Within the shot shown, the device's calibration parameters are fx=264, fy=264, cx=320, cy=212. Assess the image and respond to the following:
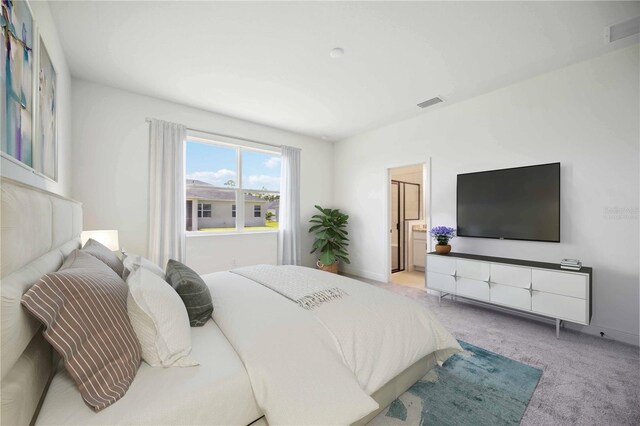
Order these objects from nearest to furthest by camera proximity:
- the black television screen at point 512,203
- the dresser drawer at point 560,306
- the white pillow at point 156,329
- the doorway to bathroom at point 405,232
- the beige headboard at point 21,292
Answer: the beige headboard at point 21,292 < the white pillow at point 156,329 < the dresser drawer at point 560,306 < the black television screen at point 512,203 < the doorway to bathroom at point 405,232

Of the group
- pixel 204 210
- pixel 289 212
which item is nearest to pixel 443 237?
pixel 289 212

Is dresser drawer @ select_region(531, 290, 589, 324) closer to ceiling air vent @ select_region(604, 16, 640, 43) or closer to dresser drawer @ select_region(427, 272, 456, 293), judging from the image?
dresser drawer @ select_region(427, 272, 456, 293)

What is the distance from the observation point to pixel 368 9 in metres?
2.00

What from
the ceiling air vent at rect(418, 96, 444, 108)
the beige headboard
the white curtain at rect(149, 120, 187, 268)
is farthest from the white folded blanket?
the ceiling air vent at rect(418, 96, 444, 108)

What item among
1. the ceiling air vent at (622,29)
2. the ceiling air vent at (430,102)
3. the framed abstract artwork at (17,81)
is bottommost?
the framed abstract artwork at (17,81)

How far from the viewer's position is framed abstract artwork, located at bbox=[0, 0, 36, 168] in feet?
3.59

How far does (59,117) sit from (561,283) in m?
4.74

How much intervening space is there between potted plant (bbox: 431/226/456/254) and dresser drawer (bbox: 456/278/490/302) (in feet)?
1.36

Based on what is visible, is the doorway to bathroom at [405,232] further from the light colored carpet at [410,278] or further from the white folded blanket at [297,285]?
the white folded blanket at [297,285]

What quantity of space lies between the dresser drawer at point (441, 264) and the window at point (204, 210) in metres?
3.30

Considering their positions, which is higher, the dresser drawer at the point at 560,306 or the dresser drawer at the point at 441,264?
the dresser drawer at the point at 441,264

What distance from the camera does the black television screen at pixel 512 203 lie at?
284 centimetres

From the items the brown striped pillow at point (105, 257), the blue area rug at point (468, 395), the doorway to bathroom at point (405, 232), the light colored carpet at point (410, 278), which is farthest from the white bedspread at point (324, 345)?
the doorway to bathroom at point (405, 232)

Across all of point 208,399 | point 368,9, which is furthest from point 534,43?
point 208,399
